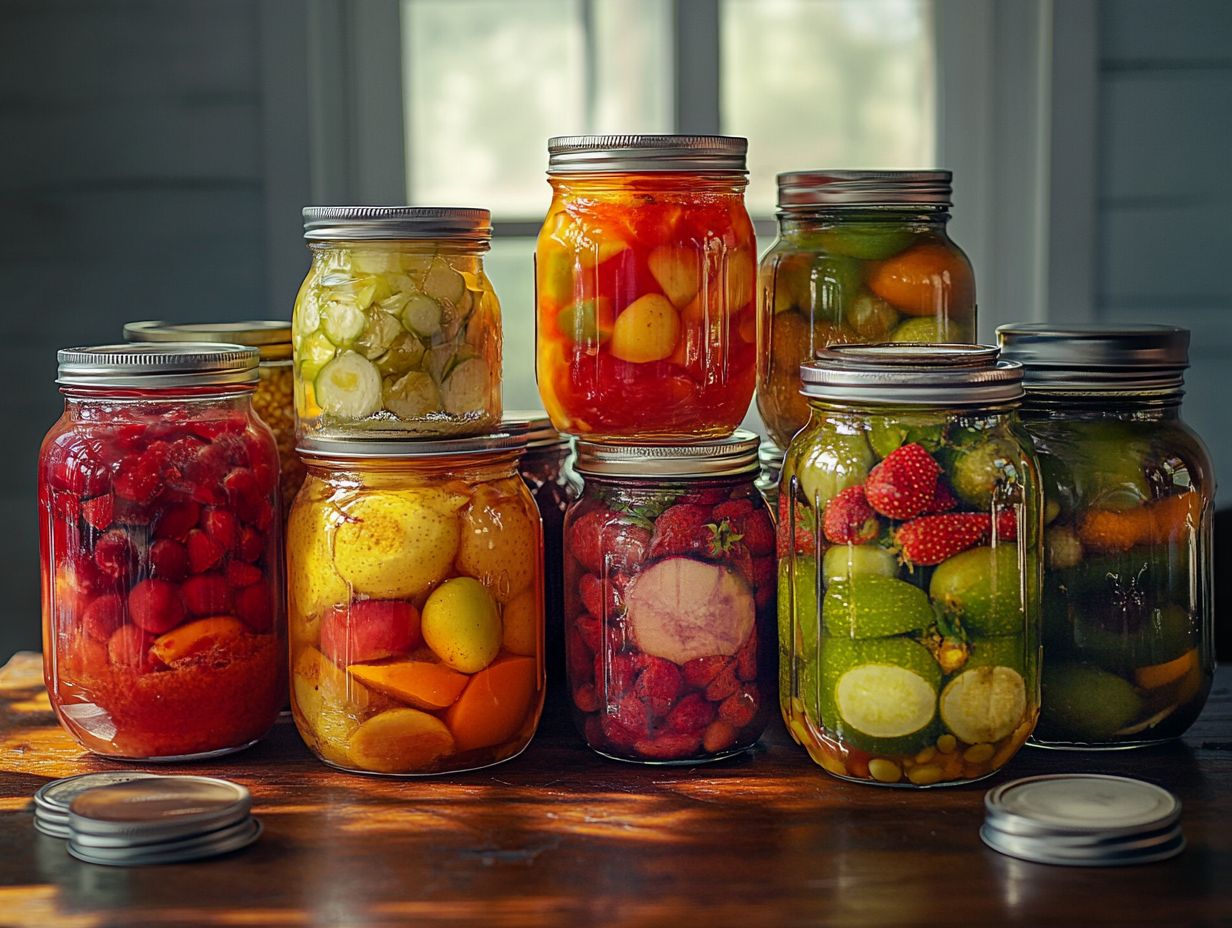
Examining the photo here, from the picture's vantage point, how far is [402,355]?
985mm

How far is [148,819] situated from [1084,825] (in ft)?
1.81

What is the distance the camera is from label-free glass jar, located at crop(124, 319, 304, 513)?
1150 millimetres

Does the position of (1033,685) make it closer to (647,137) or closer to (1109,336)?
(1109,336)

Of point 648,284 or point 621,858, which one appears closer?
point 621,858

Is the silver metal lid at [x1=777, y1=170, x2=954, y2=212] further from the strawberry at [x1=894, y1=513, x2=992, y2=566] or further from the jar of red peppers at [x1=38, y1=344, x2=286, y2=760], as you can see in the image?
the jar of red peppers at [x1=38, y1=344, x2=286, y2=760]

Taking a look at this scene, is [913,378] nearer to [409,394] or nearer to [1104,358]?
[1104,358]

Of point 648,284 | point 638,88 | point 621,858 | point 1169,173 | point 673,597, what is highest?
point 638,88

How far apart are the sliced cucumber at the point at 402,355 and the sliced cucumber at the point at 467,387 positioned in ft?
0.09

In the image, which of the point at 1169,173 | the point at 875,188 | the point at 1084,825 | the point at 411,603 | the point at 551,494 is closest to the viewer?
the point at 1084,825

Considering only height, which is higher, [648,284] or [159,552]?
[648,284]

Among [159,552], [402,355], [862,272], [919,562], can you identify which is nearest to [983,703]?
[919,562]

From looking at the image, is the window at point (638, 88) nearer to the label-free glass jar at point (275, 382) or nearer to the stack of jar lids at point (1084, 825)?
the label-free glass jar at point (275, 382)

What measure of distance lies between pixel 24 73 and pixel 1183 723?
1.51 m

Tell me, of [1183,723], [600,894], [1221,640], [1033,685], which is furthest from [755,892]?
[1221,640]
